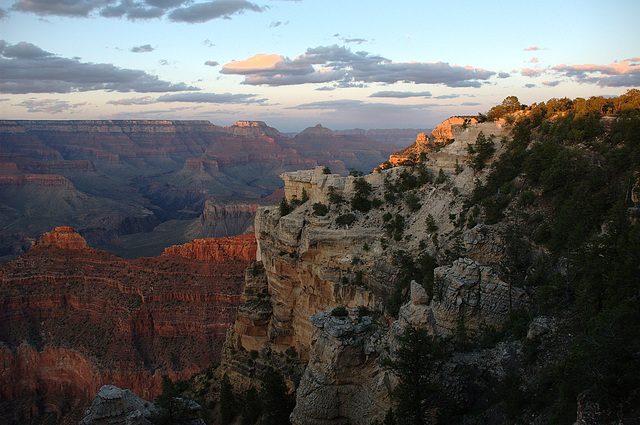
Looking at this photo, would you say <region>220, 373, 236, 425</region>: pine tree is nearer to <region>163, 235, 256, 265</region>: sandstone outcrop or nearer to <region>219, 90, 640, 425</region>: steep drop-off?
<region>219, 90, 640, 425</region>: steep drop-off

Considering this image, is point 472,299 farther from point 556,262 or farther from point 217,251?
point 217,251

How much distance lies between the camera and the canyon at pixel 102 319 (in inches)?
1699

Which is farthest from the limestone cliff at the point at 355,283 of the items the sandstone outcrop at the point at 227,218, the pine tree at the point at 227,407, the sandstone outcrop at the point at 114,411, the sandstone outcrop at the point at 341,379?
the sandstone outcrop at the point at 227,218

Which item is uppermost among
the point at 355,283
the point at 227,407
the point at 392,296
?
the point at 392,296

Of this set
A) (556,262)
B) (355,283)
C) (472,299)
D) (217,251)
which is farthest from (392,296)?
(217,251)

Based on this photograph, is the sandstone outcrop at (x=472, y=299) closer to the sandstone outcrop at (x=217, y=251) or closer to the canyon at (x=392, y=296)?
the canyon at (x=392, y=296)

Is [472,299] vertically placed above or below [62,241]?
above

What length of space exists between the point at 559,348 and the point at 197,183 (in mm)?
195440

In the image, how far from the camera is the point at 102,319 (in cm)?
4909

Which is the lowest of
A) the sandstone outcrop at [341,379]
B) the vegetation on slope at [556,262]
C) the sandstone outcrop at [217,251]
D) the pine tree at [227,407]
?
the pine tree at [227,407]

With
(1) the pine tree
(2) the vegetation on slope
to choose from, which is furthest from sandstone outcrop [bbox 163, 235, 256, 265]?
(1) the pine tree

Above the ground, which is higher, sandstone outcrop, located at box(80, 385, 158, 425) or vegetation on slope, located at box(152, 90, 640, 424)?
vegetation on slope, located at box(152, 90, 640, 424)

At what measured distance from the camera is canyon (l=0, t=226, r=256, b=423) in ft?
142

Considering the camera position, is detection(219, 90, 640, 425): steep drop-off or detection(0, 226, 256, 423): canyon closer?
detection(219, 90, 640, 425): steep drop-off
